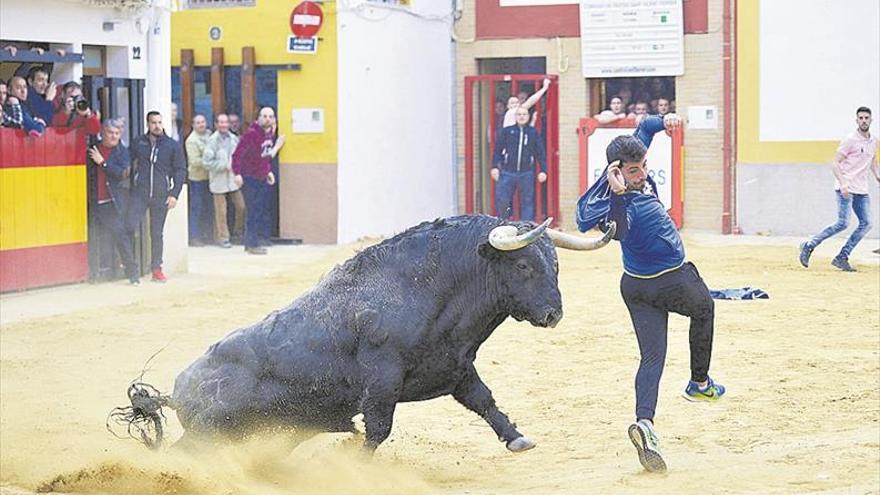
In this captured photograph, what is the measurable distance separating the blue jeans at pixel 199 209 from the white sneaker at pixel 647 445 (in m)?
14.9

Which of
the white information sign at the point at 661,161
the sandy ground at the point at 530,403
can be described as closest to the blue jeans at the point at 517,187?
the white information sign at the point at 661,161

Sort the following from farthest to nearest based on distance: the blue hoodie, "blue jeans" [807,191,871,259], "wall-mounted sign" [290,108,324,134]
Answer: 1. "wall-mounted sign" [290,108,324,134]
2. "blue jeans" [807,191,871,259]
3. the blue hoodie

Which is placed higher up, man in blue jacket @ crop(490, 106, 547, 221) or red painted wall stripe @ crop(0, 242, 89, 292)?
man in blue jacket @ crop(490, 106, 547, 221)

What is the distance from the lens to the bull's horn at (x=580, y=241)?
8.44m

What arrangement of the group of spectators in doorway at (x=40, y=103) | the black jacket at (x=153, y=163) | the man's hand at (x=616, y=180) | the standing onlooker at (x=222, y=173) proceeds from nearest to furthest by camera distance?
the man's hand at (x=616, y=180) → the group of spectators in doorway at (x=40, y=103) → the black jacket at (x=153, y=163) → the standing onlooker at (x=222, y=173)

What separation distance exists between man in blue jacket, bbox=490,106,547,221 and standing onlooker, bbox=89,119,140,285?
6.79 m

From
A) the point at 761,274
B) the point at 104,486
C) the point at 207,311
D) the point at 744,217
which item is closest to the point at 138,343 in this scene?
the point at 207,311

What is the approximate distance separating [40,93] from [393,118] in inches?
295

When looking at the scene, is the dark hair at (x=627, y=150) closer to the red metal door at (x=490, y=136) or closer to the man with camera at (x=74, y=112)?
the man with camera at (x=74, y=112)

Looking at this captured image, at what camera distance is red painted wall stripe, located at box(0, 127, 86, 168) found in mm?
16922

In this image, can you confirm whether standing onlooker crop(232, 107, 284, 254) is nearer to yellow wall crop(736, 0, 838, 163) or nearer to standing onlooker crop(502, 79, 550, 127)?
standing onlooker crop(502, 79, 550, 127)

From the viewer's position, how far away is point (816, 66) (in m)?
22.6

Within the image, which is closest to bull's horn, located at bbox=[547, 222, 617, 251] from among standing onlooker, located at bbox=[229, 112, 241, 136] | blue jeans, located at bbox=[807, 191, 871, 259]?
blue jeans, located at bbox=[807, 191, 871, 259]

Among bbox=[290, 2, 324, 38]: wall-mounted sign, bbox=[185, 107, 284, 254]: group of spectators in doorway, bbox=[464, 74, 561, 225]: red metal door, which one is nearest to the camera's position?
bbox=[185, 107, 284, 254]: group of spectators in doorway
